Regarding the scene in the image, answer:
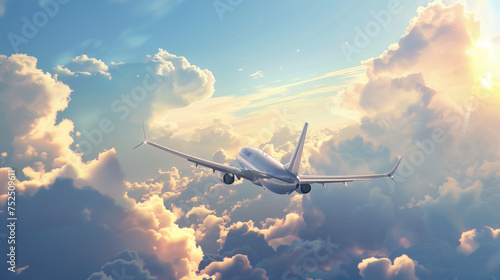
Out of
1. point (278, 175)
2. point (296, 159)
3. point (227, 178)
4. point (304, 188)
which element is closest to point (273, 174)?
point (278, 175)

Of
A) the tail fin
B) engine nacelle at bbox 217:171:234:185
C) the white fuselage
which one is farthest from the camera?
engine nacelle at bbox 217:171:234:185

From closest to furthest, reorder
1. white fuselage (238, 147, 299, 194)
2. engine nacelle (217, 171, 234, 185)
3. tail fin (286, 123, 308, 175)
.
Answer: white fuselage (238, 147, 299, 194) < tail fin (286, 123, 308, 175) < engine nacelle (217, 171, 234, 185)

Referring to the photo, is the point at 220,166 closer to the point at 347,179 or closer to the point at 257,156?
the point at 257,156

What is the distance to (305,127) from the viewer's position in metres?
46.9

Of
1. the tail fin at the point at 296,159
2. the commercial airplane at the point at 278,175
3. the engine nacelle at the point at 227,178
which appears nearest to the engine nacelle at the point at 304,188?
the commercial airplane at the point at 278,175

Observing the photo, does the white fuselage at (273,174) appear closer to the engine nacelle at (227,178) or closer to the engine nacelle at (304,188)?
the engine nacelle at (304,188)

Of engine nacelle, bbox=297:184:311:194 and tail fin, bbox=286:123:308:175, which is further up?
tail fin, bbox=286:123:308:175

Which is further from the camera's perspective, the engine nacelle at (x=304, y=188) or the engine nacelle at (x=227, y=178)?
the engine nacelle at (x=227, y=178)

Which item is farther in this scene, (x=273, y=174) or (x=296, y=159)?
(x=296, y=159)

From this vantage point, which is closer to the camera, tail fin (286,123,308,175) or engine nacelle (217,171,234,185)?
tail fin (286,123,308,175)

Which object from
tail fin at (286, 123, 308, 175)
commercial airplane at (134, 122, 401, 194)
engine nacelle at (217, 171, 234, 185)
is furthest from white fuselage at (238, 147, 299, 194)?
engine nacelle at (217, 171, 234, 185)

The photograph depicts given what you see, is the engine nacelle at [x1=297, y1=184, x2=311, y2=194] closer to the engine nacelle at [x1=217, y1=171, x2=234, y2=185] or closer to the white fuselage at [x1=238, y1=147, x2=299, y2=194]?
the white fuselage at [x1=238, y1=147, x2=299, y2=194]

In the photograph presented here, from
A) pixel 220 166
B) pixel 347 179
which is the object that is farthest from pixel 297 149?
pixel 220 166

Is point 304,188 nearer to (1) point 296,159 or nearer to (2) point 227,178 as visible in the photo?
(1) point 296,159
